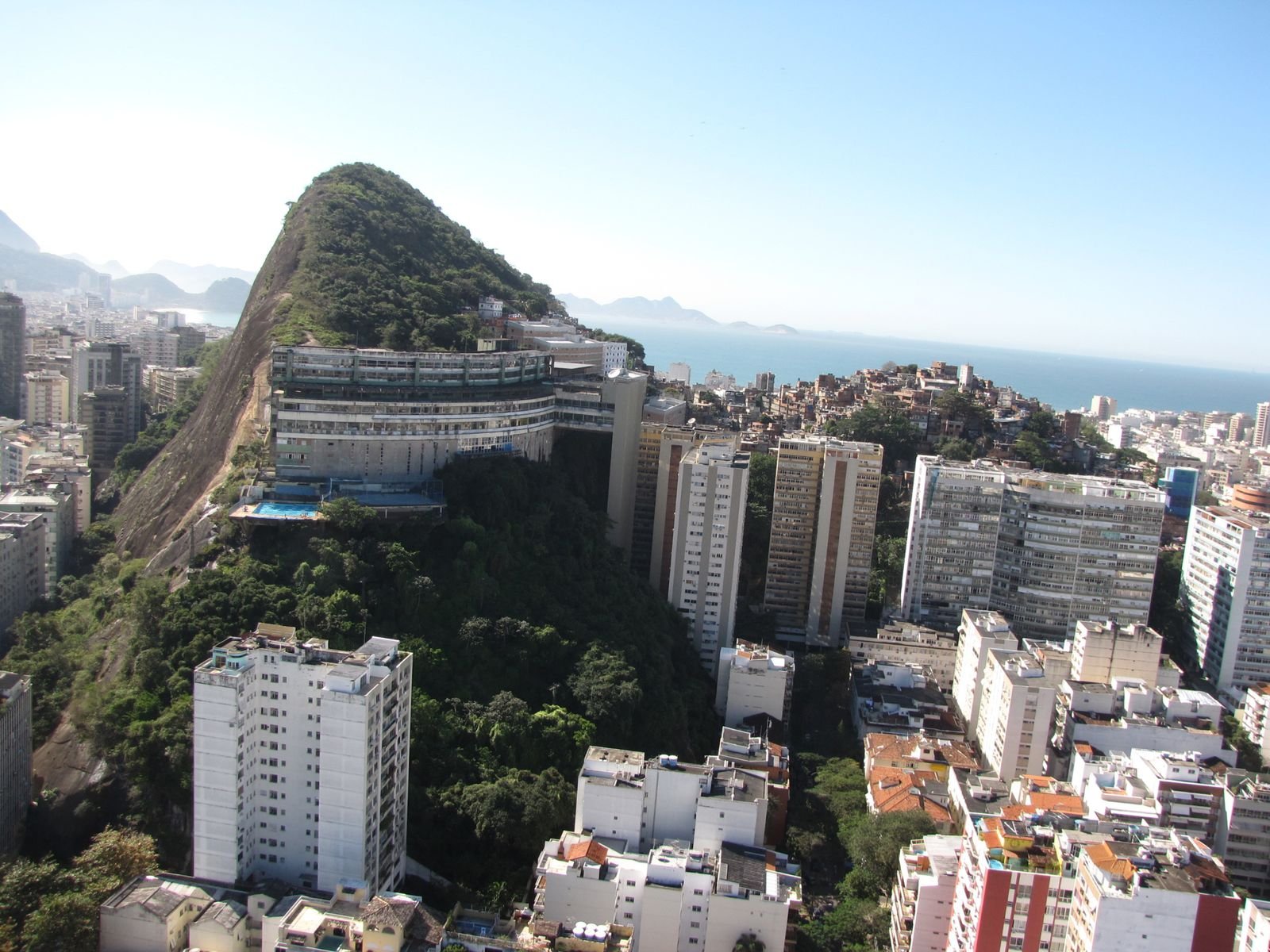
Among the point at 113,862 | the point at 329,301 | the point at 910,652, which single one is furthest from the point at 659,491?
the point at 113,862

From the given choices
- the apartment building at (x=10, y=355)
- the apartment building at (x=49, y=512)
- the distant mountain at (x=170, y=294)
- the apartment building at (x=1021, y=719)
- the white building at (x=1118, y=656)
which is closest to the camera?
the apartment building at (x=1021, y=719)

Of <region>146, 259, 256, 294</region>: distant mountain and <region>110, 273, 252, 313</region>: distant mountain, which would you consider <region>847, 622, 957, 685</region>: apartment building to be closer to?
<region>110, 273, 252, 313</region>: distant mountain

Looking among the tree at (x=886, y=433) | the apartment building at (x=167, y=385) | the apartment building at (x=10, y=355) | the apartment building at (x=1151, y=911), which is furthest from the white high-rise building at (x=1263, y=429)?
the apartment building at (x=10, y=355)

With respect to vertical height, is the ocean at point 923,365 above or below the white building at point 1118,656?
above

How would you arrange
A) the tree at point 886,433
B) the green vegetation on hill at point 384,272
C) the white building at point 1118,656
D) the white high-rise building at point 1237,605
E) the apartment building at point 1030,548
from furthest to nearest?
the tree at point 886,433 → the green vegetation on hill at point 384,272 → the apartment building at point 1030,548 → the white high-rise building at point 1237,605 → the white building at point 1118,656

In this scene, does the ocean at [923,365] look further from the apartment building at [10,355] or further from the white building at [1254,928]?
the white building at [1254,928]

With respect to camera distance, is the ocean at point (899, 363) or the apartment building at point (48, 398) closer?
the apartment building at point (48, 398)
